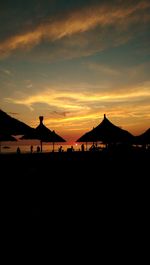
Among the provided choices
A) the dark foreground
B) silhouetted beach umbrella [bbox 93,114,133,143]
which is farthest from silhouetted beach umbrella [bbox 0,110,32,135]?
silhouetted beach umbrella [bbox 93,114,133,143]

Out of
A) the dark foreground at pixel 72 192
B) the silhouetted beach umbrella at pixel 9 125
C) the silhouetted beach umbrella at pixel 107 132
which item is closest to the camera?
the dark foreground at pixel 72 192

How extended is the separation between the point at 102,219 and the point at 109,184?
122 inches

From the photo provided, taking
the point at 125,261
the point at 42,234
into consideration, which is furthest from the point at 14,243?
the point at 125,261

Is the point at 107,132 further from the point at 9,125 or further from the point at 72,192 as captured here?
the point at 72,192

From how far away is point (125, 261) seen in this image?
358cm

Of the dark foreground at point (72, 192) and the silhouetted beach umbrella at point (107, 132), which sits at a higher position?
the silhouetted beach umbrella at point (107, 132)

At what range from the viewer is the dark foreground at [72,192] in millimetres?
5480

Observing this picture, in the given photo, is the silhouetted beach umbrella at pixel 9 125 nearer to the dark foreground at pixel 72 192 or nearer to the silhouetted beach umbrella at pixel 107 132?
the dark foreground at pixel 72 192

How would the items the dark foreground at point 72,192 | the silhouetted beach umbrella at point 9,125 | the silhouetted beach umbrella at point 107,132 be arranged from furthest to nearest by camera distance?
the silhouetted beach umbrella at point 107,132 → the silhouetted beach umbrella at point 9,125 → the dark foreground at point 72,192

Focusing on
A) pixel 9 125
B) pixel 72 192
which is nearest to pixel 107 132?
pixel 9 125

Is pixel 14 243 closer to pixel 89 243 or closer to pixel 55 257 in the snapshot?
pixel 55 257

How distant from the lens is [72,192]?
716 centimetres

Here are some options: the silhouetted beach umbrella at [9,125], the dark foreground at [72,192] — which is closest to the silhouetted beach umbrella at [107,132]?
the dark foreground at [72,192]

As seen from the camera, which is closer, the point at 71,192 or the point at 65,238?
the point at 65,238
